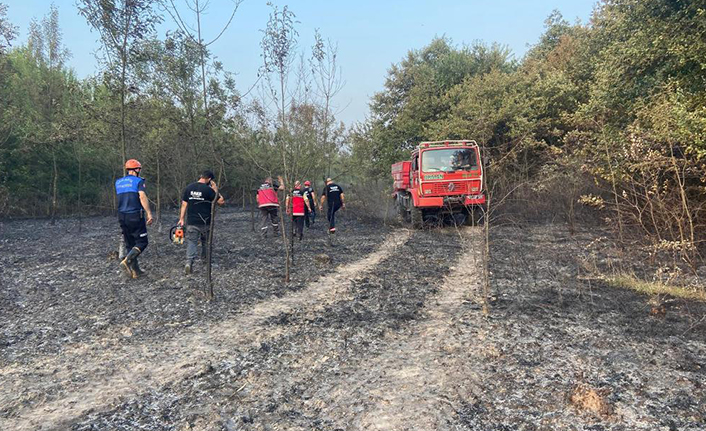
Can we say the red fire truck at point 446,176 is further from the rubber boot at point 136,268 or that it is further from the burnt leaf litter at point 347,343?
the rubber boot at point 136,268

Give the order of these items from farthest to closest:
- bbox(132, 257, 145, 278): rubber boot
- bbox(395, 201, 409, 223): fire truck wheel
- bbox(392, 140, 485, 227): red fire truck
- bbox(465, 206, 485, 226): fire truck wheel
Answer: bbox(395, 201, 409, 223): fire truck wheel < bbox(392, 140, 485, 227): red fire truck < bbox(465, 206, 485, 226): fire truck wheel < bbox(132, 257, 145, 278): rubber boot

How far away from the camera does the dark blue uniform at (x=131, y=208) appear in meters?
6.98

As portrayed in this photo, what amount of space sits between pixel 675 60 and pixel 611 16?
4.85m

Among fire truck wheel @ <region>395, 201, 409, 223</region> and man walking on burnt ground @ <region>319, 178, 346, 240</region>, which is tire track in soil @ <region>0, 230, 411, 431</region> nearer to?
man walking on burnt ground @ <region>319, 178, 346, 240</region>

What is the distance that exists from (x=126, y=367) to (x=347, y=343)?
219 cm

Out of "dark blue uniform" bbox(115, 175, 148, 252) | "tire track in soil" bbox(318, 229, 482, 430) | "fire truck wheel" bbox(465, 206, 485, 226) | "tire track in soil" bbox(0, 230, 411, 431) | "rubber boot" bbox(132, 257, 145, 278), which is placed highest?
"dark blue uniform" bbox(115, 175, 148, 252)

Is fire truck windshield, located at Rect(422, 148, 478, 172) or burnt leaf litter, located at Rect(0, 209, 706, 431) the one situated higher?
fire truck windshield, located at Rect(422, 148, 478, 172)

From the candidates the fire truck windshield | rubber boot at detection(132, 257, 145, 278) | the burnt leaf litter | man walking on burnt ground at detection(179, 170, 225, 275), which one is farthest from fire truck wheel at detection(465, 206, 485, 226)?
rubber boot at detection(132, 257, 145, 278)

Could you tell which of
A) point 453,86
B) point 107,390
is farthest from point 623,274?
point 453,86

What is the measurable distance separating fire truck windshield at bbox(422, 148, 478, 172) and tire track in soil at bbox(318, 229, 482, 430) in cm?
890

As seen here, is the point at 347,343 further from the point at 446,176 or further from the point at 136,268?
the point at 446,176

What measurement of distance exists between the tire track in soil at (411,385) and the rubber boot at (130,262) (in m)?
4.73

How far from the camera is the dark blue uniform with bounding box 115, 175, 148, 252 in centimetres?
698

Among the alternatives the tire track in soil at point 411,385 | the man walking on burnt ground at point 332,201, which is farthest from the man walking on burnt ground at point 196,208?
the man walking on burnt ground at point 332,201
